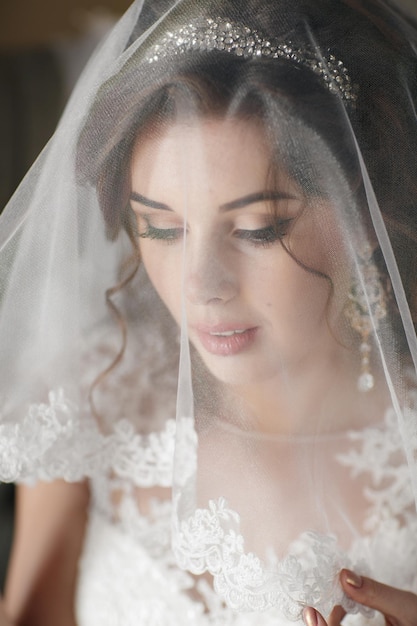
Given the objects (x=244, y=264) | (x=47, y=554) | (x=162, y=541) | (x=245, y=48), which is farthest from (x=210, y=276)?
(x=47, y=554)

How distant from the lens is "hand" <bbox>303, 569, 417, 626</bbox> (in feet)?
2.71

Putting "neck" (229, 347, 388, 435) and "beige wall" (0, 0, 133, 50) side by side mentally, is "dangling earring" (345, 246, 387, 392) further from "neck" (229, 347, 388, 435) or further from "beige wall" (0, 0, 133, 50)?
"beige wall" (0, 0, 133, 50)

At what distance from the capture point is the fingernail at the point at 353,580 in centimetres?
85

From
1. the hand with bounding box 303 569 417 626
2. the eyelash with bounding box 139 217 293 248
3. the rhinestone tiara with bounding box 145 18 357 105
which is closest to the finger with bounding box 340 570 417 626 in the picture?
the hand with bounding box 303 569 417 626

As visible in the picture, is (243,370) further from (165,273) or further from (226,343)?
(165,273)

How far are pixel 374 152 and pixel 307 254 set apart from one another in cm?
15

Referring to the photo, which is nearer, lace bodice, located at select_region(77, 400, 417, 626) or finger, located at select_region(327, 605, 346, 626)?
finger, located at select_region(327, 605, 346, 626)

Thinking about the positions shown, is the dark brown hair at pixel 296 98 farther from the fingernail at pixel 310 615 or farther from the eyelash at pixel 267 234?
the fingernail at pixel 310 615

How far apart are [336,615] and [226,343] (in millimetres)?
357

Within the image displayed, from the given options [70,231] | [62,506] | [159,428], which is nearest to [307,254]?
[70,231]

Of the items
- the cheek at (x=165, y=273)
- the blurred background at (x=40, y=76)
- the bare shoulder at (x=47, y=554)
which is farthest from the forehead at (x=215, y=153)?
the blurred background at (x=40, y=76)

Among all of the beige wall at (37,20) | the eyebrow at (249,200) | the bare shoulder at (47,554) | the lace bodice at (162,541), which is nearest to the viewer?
the eyebrow at (249,200)

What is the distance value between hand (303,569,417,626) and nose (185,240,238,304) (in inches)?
14.3

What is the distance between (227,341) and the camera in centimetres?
88
